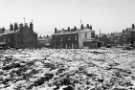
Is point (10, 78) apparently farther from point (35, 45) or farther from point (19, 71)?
point (35, 45)

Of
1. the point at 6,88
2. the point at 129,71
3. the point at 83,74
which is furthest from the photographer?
the point at 129,71

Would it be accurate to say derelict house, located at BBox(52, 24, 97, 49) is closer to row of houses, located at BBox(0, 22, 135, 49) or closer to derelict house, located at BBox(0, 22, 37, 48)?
row of houses, located at BBox(0, 22, 135, 49)

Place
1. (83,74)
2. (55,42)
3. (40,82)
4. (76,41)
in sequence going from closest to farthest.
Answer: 1. (40,82)
2. (83,74)
3. (76,41)
4. (55,42)

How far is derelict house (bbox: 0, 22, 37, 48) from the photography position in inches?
1944

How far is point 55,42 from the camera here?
64.0 metres

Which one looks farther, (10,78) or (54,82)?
(10,78)

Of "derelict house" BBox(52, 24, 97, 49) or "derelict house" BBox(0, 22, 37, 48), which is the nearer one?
"derelict house" BBox(0, 22, 37, 48)

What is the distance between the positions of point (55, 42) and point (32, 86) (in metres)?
55.9

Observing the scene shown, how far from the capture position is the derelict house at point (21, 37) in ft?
162

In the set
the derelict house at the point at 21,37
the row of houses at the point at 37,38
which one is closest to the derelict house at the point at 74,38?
the row of houses at the point at 37,38

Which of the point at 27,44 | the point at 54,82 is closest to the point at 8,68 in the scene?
the point at 54,82

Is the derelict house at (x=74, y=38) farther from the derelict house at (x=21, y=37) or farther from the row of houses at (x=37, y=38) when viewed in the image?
the derelict house at (x=21, y=37)

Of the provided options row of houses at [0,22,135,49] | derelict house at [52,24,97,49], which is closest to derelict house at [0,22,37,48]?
row of houses at [0,22,135,49]

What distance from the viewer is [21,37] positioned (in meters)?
49.9
